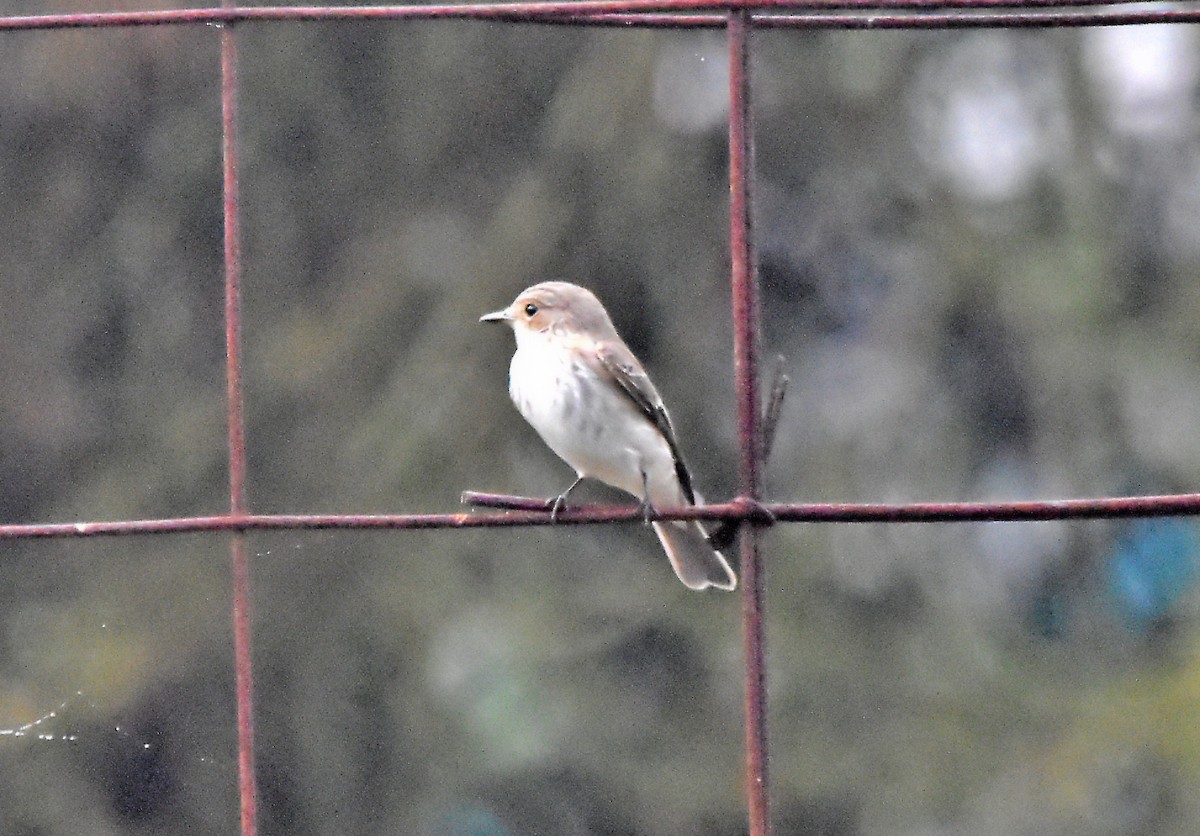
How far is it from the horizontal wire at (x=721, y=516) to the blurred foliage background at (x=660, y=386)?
378 cm

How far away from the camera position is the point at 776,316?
6.88 m

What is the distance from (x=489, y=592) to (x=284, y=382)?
961mm

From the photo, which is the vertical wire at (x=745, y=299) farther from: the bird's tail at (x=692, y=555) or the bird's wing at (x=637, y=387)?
the bird's wing at (x=637, y=387)

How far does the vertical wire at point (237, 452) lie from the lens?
245 centimetres

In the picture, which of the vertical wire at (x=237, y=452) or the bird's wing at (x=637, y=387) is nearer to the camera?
the vertical wire at (x=237, y=452)

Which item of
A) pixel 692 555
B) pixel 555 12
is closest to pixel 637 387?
pixel 692 555

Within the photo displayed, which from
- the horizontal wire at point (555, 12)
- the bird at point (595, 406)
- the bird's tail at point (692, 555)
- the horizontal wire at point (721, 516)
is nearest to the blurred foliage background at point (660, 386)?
the bird at point (595, 406)

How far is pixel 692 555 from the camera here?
409 centimetres

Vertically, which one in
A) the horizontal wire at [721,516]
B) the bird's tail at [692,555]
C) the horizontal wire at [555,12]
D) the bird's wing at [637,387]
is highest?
the horizontal wire at [555,12]

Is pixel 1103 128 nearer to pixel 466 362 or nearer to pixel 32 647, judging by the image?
pixel 466 362

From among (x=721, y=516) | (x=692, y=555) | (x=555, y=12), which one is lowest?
(x=692, y=555)

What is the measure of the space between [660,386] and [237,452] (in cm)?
391

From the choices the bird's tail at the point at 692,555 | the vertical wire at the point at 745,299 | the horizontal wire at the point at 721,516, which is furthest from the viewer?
the bird's tail at the point at 692,555

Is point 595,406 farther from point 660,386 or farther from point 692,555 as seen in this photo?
point 660,386
